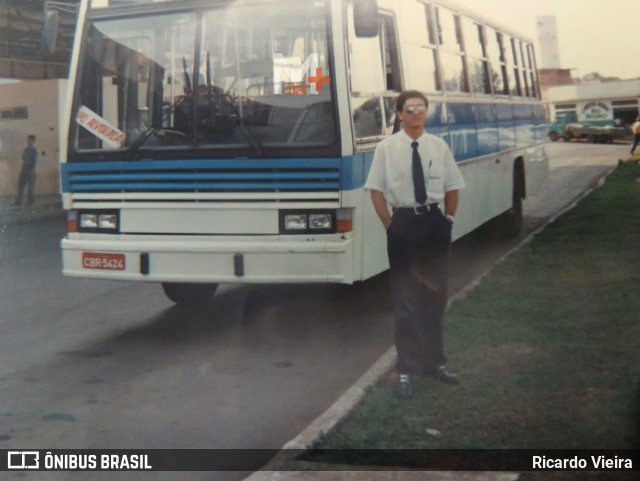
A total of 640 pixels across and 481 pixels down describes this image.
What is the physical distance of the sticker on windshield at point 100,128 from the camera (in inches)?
253

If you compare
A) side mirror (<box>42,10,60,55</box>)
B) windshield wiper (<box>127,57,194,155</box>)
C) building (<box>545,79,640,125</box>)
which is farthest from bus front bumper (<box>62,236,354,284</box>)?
building (<box>545,79,640,125</box>)

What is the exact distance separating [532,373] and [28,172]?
1240cm

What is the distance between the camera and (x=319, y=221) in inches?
239

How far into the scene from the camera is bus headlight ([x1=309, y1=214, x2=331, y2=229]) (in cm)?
606

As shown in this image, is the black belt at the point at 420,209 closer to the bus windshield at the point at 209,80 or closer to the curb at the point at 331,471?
the curb at the point at 331,471

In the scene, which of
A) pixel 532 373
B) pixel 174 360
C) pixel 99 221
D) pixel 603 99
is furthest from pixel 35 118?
pixel 532 373

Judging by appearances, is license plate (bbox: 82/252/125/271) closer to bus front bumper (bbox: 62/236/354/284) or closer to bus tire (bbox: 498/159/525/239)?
bus front bumper (bbox: 62/236/354/284)

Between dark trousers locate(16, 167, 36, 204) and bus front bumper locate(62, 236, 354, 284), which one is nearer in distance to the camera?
bus front bumper locate(62, 236, 354, 284)

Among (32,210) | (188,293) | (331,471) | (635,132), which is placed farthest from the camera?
(32,210)

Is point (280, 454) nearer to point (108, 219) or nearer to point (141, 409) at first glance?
point (141, 409)

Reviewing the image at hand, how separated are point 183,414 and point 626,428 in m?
2.16

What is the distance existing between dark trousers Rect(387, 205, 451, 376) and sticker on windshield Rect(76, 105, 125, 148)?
228 centimetres

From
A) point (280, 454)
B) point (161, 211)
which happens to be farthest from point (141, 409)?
point (161, 211)

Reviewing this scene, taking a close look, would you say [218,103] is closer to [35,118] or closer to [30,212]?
[30,212]
